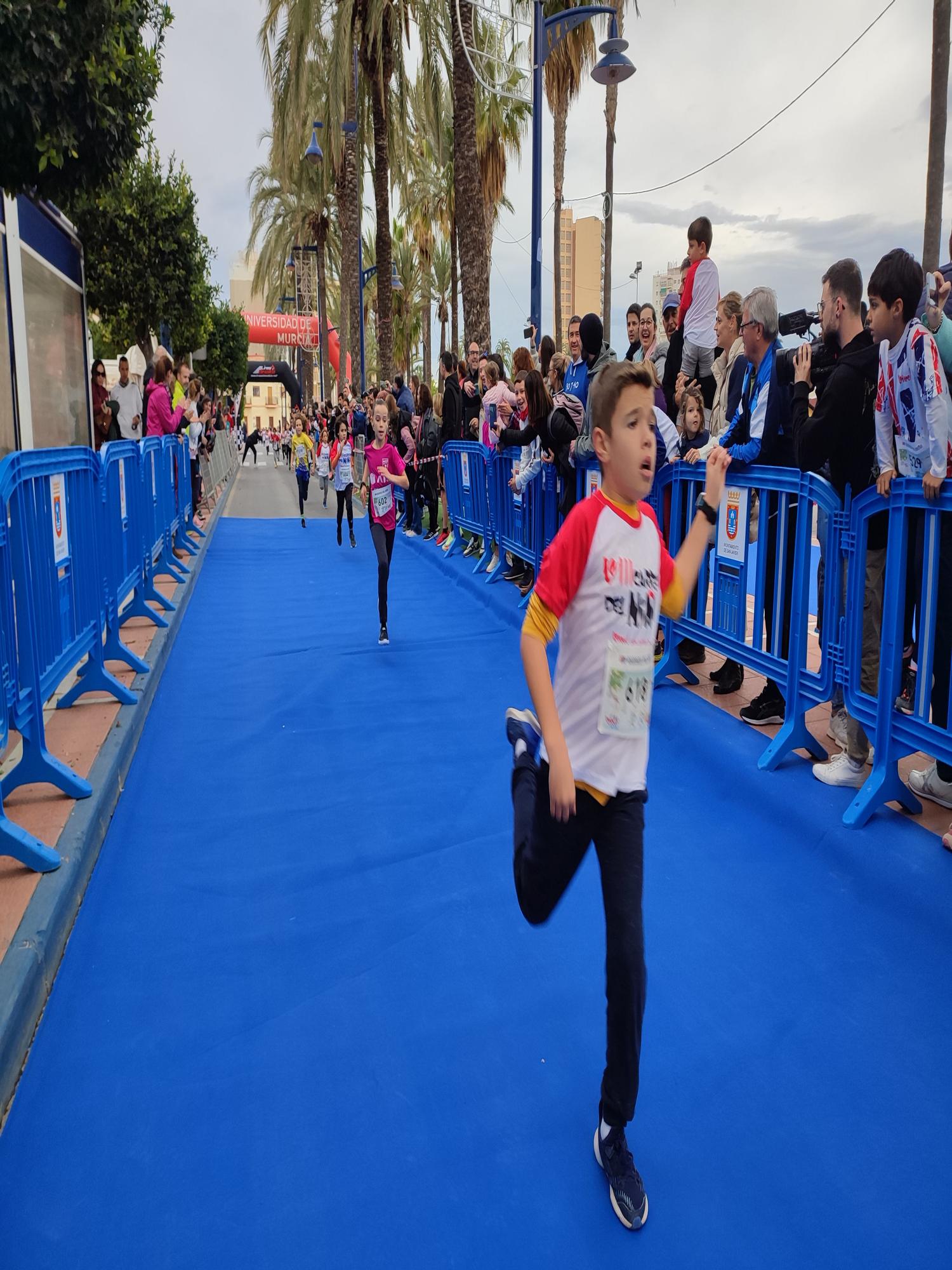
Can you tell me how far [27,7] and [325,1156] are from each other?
21.4 ft

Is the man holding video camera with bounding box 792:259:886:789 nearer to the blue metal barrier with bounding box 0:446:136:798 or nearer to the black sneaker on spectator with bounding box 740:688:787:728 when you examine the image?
the black sneaker on spectator with bounding box 740:688:787:728

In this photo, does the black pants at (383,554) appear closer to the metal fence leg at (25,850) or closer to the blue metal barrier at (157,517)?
the blue metal barrier at (157,517)

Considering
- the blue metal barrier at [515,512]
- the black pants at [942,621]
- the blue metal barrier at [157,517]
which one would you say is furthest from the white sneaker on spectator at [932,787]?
the blue metal barrier at [157,517]

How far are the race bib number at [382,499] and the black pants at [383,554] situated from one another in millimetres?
108

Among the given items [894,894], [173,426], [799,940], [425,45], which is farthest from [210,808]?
[425,45]

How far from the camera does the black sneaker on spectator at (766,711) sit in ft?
18.5

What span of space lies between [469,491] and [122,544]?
19.5ft

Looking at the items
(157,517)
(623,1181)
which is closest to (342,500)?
(157,517)

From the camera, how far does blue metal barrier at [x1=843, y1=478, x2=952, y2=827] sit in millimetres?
4078

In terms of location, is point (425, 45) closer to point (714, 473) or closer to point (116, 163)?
point (116, 163)

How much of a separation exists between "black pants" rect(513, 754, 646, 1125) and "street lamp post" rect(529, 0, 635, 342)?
10995 millimetres

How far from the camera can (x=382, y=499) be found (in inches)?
345

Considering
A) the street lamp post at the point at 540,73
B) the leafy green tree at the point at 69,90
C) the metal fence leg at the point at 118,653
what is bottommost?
the metal fence leg at the point at 118,653

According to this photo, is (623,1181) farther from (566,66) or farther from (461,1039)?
(566,66)
